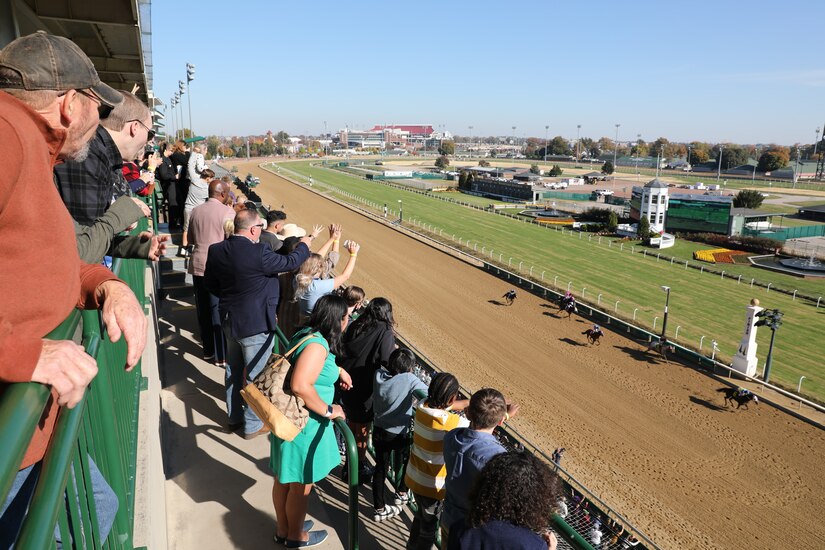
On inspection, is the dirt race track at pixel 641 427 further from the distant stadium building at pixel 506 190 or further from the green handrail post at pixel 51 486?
the distant stadium building at pixel 506 190

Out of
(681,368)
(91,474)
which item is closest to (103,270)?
(91,474)

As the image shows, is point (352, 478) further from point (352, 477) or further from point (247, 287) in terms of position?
point (247, 287)

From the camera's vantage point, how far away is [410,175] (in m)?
104

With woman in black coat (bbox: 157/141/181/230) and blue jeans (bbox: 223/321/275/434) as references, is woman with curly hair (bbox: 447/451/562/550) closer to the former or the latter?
blue jeans (bbox: 223/321/275/434)

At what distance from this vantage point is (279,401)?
10.8 feet

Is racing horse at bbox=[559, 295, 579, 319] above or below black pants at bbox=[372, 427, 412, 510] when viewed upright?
below

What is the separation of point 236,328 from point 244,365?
1.21 feet

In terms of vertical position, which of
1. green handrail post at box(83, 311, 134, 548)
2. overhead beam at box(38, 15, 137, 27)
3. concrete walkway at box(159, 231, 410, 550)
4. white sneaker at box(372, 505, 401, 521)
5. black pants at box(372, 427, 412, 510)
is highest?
overhead beam at box(38, 15, 137, 27)

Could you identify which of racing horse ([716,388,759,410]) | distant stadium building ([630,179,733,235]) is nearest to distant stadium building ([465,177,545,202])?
distant stadium building ([630,179,733,235])

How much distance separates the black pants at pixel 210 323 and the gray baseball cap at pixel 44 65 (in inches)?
187

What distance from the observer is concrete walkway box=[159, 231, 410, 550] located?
3857mm

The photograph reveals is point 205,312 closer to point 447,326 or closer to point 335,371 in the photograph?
point 335,371

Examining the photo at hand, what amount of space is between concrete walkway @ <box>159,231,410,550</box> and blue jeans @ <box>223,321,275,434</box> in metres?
0.21

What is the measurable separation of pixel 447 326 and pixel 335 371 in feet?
69.5
